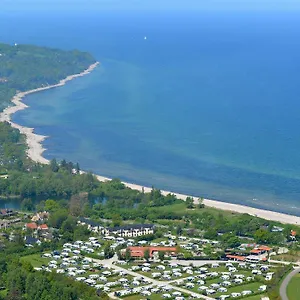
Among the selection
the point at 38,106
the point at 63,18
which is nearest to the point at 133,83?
the point at 38,106

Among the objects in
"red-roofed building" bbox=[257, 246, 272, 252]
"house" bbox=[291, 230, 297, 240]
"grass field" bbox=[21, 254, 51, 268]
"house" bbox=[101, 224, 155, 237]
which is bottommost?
"grass field" bbox=[21, 254, 51, 268]

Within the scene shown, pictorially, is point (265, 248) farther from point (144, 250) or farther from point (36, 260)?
point (36, 260)

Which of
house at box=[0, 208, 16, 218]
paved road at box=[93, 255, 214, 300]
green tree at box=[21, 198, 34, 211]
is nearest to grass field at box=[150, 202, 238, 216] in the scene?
green tree at box=[21, 198, 34, 211]

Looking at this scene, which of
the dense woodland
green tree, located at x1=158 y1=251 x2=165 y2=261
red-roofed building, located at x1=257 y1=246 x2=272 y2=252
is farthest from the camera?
the dense woodland

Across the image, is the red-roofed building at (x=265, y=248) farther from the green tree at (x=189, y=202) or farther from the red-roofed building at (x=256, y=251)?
the green tree at (x=189, y=202)

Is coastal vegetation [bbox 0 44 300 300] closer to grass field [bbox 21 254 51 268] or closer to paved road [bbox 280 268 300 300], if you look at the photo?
grass field [bbox 21 254 51 268]

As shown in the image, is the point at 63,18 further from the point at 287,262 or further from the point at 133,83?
the point at 287,262

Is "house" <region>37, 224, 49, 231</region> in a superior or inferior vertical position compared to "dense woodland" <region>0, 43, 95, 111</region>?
inferior

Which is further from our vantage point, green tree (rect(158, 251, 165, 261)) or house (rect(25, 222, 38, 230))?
house (rect(25, 222, 38, 230))

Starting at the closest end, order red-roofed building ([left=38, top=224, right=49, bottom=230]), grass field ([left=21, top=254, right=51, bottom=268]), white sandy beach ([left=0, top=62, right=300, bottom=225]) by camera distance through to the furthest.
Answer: grass field ([left=21, top=254, right=51, bottom=268]) < red-roofed building ([left=38, top=224, right=49, bottom=230]) < white sandy beach ([left=0, top=62, right=300, bottom=225])
